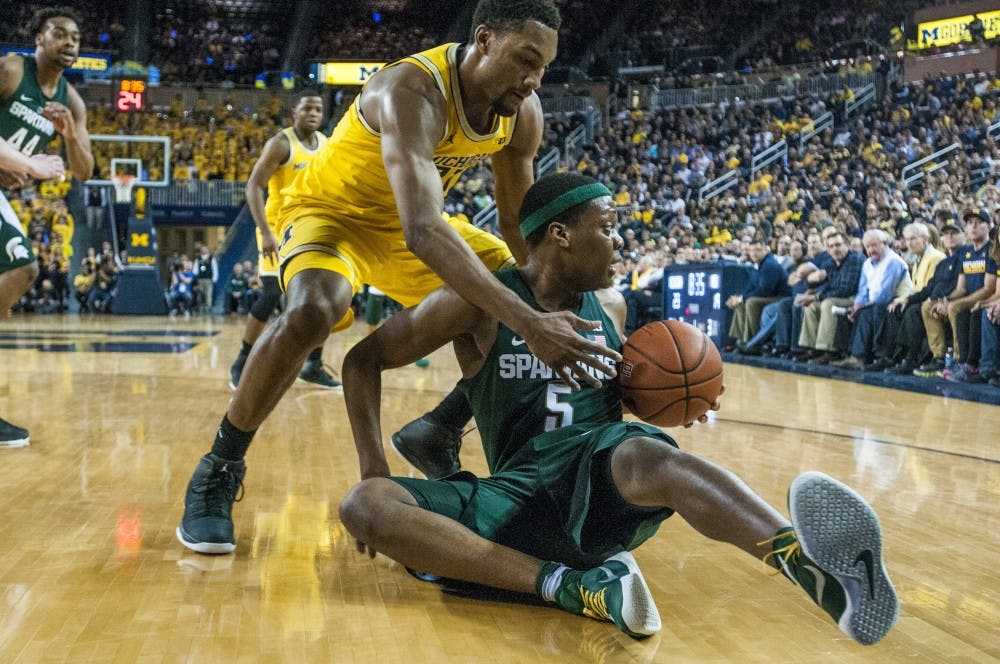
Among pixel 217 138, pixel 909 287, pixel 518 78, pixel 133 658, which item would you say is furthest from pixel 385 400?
pixel 217 138

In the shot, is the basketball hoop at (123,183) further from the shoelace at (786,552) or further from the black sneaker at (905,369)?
the shoelace at (786,552)

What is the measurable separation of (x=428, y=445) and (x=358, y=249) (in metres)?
0.63

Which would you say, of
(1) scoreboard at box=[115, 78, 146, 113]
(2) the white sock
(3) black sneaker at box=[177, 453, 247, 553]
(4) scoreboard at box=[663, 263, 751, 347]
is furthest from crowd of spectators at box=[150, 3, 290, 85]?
(2) the white sock

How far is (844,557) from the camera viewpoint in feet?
5.34

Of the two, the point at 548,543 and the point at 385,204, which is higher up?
the point at 385,204

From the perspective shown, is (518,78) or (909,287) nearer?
(518,78)

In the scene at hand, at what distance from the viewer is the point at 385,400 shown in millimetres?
5906

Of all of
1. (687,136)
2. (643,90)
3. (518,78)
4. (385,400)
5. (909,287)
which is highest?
(643,90)

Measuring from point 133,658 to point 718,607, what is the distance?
118 centimetres

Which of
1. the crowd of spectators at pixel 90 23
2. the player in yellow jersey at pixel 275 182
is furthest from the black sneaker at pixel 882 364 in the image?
the crowd of spectators at pixel 90 23

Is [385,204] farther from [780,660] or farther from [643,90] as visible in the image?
[643,90]

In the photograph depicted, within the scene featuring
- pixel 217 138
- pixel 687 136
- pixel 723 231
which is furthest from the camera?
pixel 217 138

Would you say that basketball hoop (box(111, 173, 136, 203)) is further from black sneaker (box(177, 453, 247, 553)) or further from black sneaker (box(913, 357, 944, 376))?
black sneaker (box(177, 453, 247, 553))

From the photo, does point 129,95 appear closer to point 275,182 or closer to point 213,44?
point 213,44
